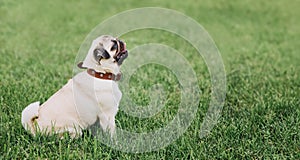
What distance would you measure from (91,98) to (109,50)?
14.4 inches

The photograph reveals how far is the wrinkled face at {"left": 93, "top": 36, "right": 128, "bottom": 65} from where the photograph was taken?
10.3 feet

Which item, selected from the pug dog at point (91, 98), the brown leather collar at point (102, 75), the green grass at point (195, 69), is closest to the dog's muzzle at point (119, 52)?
the pug dog at point (91, 98)

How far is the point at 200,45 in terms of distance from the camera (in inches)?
294

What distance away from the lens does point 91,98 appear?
3.23 m

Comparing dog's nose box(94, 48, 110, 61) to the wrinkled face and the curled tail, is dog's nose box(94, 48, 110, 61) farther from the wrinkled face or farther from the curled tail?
the curled tail

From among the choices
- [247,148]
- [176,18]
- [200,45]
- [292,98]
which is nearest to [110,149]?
[247,148]

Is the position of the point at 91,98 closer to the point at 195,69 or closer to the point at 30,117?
the point at 30,117

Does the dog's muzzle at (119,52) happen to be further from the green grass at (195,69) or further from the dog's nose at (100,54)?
the green grass at (195,69)

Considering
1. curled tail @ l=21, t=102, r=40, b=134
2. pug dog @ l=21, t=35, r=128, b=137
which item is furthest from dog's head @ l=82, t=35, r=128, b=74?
curled tail @ l=21, t=102, r=40, b=134

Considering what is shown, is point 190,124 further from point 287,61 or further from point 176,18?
point 176,18

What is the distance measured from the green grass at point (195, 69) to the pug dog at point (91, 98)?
13cm

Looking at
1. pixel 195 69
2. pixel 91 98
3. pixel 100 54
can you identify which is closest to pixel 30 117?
pixel 91 98

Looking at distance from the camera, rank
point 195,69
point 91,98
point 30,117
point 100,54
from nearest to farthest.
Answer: point 100,54 → point 91,98 → point 30,117 → point 195,69

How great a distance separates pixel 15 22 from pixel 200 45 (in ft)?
11.4
